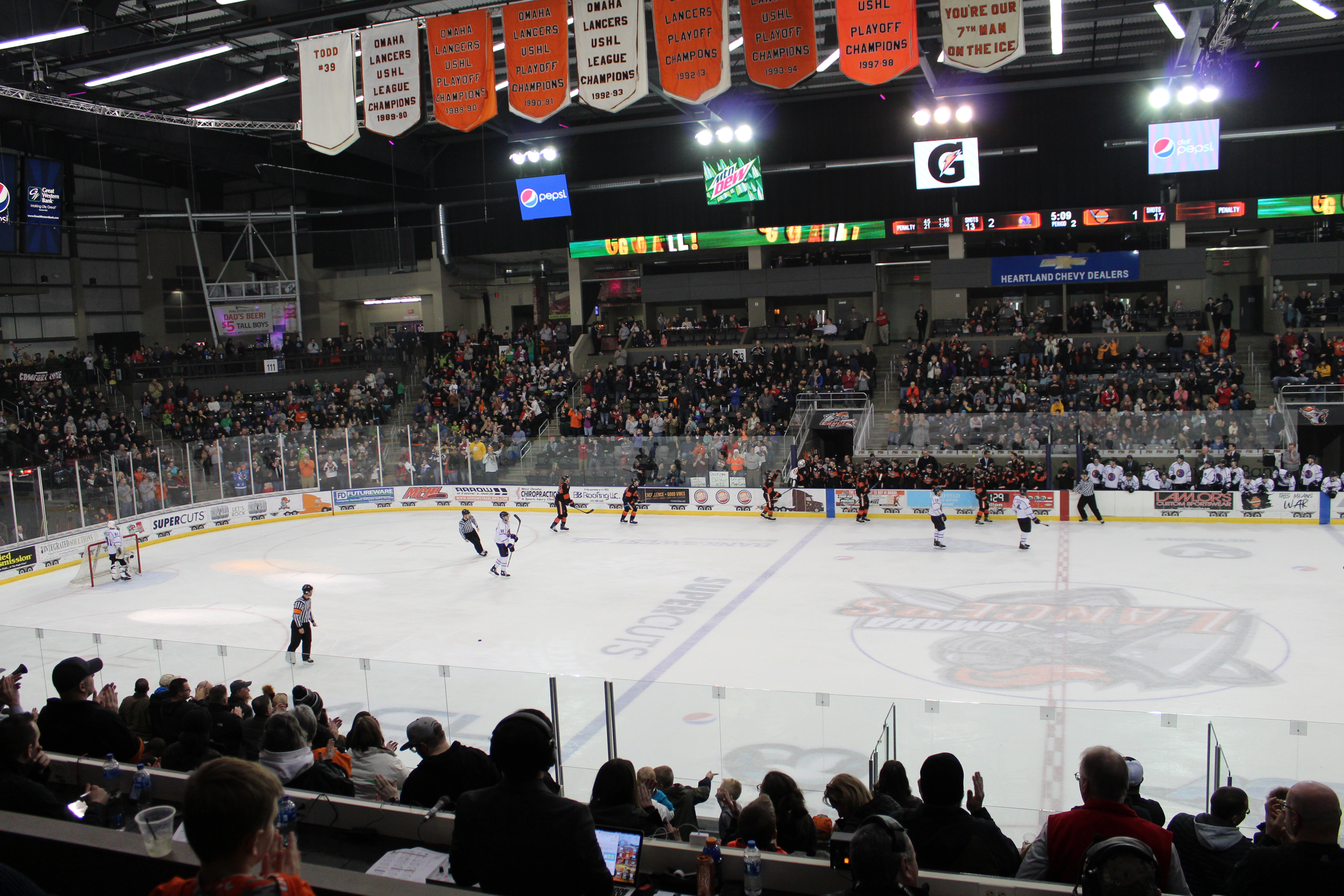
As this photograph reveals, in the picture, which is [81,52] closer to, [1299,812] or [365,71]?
[365,71]

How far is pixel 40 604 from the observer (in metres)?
17.4

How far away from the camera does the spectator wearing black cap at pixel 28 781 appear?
365cm

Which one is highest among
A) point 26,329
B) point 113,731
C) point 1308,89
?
point 1308,89

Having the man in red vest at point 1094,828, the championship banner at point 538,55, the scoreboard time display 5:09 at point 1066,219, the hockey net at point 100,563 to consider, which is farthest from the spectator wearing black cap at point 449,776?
the scoreboard time display 5:09 at point 1066,219

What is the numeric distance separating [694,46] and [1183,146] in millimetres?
19568

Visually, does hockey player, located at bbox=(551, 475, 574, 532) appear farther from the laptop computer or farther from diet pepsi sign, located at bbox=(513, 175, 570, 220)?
the laptop computer

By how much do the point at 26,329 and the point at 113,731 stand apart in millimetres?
35421

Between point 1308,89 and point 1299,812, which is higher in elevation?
point 1308,89

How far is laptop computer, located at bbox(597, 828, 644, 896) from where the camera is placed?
11.1ft

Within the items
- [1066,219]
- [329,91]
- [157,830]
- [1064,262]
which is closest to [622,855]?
[157,830]

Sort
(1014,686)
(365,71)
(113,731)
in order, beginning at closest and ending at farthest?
(113,731) → (1014,686) → (365,71)

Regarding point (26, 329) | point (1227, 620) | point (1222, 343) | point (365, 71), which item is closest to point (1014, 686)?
point (1227, 620)

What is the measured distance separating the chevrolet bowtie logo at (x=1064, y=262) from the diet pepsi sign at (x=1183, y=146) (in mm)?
3685

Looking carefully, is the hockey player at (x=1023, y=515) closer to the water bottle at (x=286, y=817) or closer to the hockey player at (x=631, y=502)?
the hockey player at (x=631, y=502)
